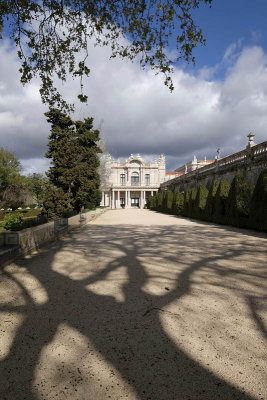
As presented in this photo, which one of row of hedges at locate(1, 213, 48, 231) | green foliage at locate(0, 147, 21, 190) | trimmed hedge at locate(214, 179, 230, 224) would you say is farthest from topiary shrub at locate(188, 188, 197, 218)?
green foliage at locate(0, 147, 21, 190)

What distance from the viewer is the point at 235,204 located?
12602 mm

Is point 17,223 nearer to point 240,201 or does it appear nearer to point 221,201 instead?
point 240,201

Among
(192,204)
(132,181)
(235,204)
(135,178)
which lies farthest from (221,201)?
(135,178)

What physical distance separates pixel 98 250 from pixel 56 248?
4.81 feet

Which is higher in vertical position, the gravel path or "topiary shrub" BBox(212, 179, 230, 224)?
"topiary shrub" BBox(212, 179, 230, 224)

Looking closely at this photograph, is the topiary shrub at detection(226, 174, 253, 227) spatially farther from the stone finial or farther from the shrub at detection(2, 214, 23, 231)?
the shrub at detection(2, 214, 23, 231)

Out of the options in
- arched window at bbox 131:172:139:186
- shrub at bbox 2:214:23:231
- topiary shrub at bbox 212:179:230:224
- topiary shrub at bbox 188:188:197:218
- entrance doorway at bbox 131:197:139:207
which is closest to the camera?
shrub at bbox 2:214:23:231

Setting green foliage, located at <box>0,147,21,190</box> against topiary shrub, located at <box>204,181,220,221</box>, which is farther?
green foliage, located at <box>0,147,21,190</box>

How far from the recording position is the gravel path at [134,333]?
1805 millimetres

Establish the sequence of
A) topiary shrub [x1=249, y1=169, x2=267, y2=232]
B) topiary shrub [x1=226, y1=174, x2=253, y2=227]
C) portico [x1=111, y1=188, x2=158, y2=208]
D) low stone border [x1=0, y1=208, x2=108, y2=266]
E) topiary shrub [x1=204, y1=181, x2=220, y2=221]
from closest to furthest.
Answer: low stone border [x1=0, y1=208, x2=108, y2=266]
topiary shrub [x1=249, y1=169, x2=267, y2=232]
topiary shrub [x1=226, y1=174, x2=253, y2=227]
topiary shrub [x1=204, y1=181, x2=220, y2=221]
portico [x1=111, y1=188, x2=158, y2=208]

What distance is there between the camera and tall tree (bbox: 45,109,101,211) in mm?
16328

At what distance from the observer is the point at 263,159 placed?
47.6 feet

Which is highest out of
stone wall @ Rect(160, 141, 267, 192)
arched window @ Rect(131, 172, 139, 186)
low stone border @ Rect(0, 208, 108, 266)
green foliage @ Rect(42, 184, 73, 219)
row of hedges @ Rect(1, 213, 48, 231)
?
arched window @ Rect(131, 172, 139, 186)

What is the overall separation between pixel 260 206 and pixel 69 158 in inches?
473
